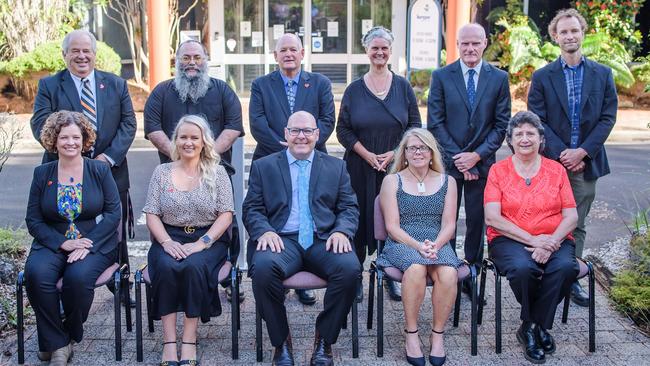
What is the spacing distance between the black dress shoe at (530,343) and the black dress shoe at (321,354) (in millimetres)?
1250

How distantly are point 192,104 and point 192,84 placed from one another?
0.15 m

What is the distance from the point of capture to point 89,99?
219 inches

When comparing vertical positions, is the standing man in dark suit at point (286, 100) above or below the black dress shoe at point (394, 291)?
above

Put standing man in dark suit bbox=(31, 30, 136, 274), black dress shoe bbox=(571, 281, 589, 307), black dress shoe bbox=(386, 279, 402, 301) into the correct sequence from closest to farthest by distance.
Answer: standing man in dark suit bbox=(31, 30, 136, 274)
black dress shoe bbox=(571, 281, 589, 307)
black dress shoe bbox=(386, 279, 402, 301)

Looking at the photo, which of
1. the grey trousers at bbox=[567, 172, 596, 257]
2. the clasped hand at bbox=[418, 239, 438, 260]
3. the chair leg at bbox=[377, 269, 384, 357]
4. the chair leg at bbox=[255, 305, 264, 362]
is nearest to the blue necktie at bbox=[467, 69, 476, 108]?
the grey trousers at bbox=[567, 172, 596, 257]

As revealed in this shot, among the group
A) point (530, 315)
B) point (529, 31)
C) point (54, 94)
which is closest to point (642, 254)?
point (530, 315)

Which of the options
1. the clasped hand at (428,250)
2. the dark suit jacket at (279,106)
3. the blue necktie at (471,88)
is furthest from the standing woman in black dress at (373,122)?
the clasped hand at (428,250)

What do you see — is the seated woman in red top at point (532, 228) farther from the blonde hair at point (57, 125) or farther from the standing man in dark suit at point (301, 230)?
the blonde hair at point (57, 125)

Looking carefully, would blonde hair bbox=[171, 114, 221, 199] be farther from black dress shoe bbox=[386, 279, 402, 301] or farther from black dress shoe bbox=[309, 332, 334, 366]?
black dress shoe bbox=[386, 279, 402, 301]

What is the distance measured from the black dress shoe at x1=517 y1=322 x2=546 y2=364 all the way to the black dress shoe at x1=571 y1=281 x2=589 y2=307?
920 mm

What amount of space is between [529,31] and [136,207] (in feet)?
35.8

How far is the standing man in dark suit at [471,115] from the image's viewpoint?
5637 millimetres

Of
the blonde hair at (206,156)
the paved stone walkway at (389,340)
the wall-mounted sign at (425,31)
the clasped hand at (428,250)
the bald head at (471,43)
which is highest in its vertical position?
the wall-mounted sign at (425,31)

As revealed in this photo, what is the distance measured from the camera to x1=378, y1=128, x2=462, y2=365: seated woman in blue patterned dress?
4828 mm
